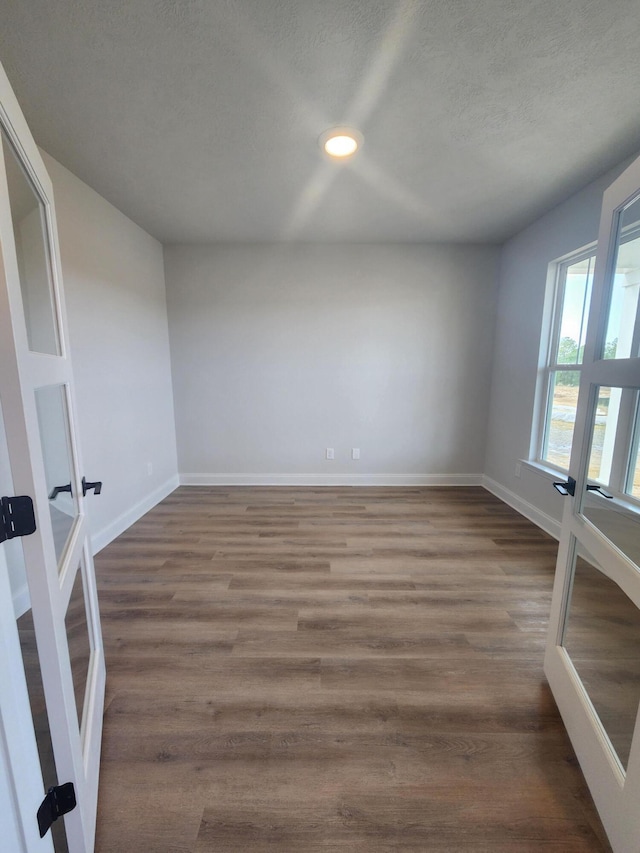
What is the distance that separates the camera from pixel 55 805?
0.79 metres

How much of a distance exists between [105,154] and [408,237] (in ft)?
8.42

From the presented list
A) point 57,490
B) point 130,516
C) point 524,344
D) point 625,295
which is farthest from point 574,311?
point 130,516

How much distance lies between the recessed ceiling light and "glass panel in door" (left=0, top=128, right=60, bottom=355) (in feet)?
4.88

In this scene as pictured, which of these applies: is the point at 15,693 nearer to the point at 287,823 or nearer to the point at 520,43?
the point at 287,823

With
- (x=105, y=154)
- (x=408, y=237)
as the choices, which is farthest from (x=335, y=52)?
(x=408, y=237)

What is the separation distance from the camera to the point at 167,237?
10.8 feet

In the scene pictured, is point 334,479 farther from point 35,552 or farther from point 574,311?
point 35,552

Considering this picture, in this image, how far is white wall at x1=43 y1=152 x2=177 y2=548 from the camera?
2256 mm

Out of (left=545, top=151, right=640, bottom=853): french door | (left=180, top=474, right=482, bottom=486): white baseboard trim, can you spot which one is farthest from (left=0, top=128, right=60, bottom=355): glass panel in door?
→ (left=180, top=474, right=482, bottom=486): white baseboard trim

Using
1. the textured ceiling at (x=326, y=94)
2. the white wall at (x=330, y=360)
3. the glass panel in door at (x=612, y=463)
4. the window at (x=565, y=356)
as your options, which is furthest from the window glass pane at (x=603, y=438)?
the white wall at (x=330, y=360)

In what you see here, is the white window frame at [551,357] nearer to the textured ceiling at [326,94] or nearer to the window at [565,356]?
the window at [565,356]

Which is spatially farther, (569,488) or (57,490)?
(569,488)

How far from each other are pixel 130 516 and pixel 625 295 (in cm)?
349

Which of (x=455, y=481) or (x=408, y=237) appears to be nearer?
(x=408, y=237)
